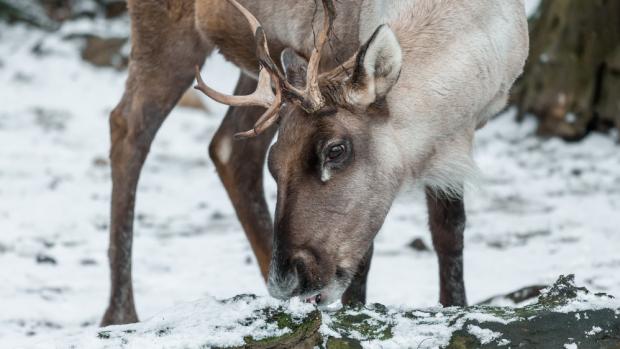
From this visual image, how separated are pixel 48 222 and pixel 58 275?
1085 mm

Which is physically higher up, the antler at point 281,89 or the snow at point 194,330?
the antler at point 281,89

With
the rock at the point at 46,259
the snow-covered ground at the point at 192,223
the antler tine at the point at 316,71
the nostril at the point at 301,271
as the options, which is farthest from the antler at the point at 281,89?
the rock at the point at 46,259

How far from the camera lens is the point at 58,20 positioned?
37.2 feet

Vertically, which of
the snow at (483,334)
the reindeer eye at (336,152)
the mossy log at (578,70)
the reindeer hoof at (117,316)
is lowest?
A: the snow at (483,334)

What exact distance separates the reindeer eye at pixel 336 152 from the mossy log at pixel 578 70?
473 cm

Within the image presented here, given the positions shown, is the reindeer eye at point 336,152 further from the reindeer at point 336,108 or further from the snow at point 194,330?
the snow at point 194,330

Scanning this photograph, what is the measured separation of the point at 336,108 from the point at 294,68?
1.12ft

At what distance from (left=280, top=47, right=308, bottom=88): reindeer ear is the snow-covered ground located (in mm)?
611

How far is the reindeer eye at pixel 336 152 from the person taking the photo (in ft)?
10.6

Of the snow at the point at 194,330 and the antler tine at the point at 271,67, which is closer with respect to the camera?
the snow at the point at 194,330

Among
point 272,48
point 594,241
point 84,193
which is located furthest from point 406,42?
point 84,193

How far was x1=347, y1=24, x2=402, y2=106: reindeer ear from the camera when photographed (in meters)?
3.14

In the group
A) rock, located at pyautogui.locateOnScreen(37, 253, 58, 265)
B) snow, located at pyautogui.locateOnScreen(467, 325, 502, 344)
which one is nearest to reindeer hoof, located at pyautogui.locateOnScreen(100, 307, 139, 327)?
rock, located at pyautogui.locateOnScreen(37, 253, 58, 265)

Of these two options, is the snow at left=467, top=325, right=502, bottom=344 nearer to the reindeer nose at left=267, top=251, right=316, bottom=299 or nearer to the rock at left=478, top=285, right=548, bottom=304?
the reindeer nose at left=267, top=251, right=316, bottom=299
